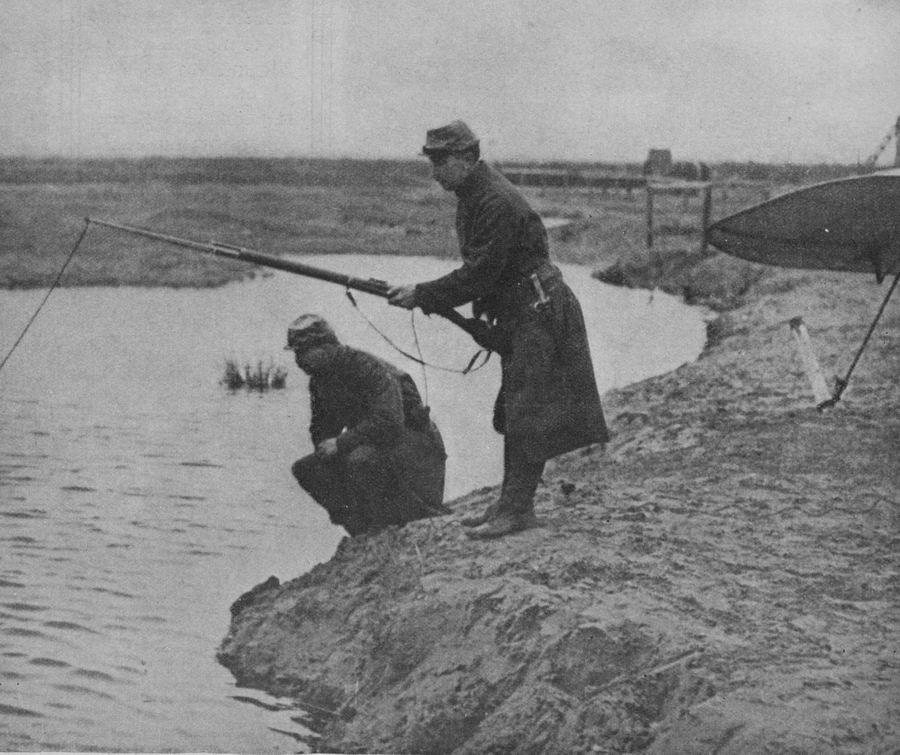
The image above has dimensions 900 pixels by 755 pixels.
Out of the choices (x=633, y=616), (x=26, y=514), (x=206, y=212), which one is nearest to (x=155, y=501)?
(x=26, y=514)

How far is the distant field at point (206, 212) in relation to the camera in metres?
8.44

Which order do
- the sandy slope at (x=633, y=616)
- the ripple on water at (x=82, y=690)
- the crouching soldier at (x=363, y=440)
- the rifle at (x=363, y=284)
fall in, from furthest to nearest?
the crouching soldier at (x=363, y=440) < the ripple on water at (x=82, y=690) < the rifle at (x=363, y=284) < the sandy slope at (x=633, y=616)

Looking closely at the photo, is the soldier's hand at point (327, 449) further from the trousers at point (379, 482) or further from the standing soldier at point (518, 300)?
the standing soldier at point (518, 300)

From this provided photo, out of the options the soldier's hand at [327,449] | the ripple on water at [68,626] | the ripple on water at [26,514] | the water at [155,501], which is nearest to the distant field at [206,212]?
the water at [155,501]

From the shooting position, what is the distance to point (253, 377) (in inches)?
364

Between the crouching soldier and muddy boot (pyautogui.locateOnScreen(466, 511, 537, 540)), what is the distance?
2.00 feet

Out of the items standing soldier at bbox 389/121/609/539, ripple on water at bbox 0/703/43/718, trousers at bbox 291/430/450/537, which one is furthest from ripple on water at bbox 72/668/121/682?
standing soldier at bbox 389/121/609/539

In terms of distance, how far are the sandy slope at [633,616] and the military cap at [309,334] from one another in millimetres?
1050

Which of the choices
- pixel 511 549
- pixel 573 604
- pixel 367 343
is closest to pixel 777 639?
pixel 573 604

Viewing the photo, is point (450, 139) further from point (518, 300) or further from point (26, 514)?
point (26, 514)

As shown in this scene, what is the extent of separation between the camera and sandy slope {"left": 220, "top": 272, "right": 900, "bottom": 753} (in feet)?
12.7

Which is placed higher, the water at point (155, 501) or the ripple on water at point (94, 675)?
the water at point (155, 501)

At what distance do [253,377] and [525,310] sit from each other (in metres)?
4.87

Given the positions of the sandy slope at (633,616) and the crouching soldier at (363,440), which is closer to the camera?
the sandy slope at (633,616)
